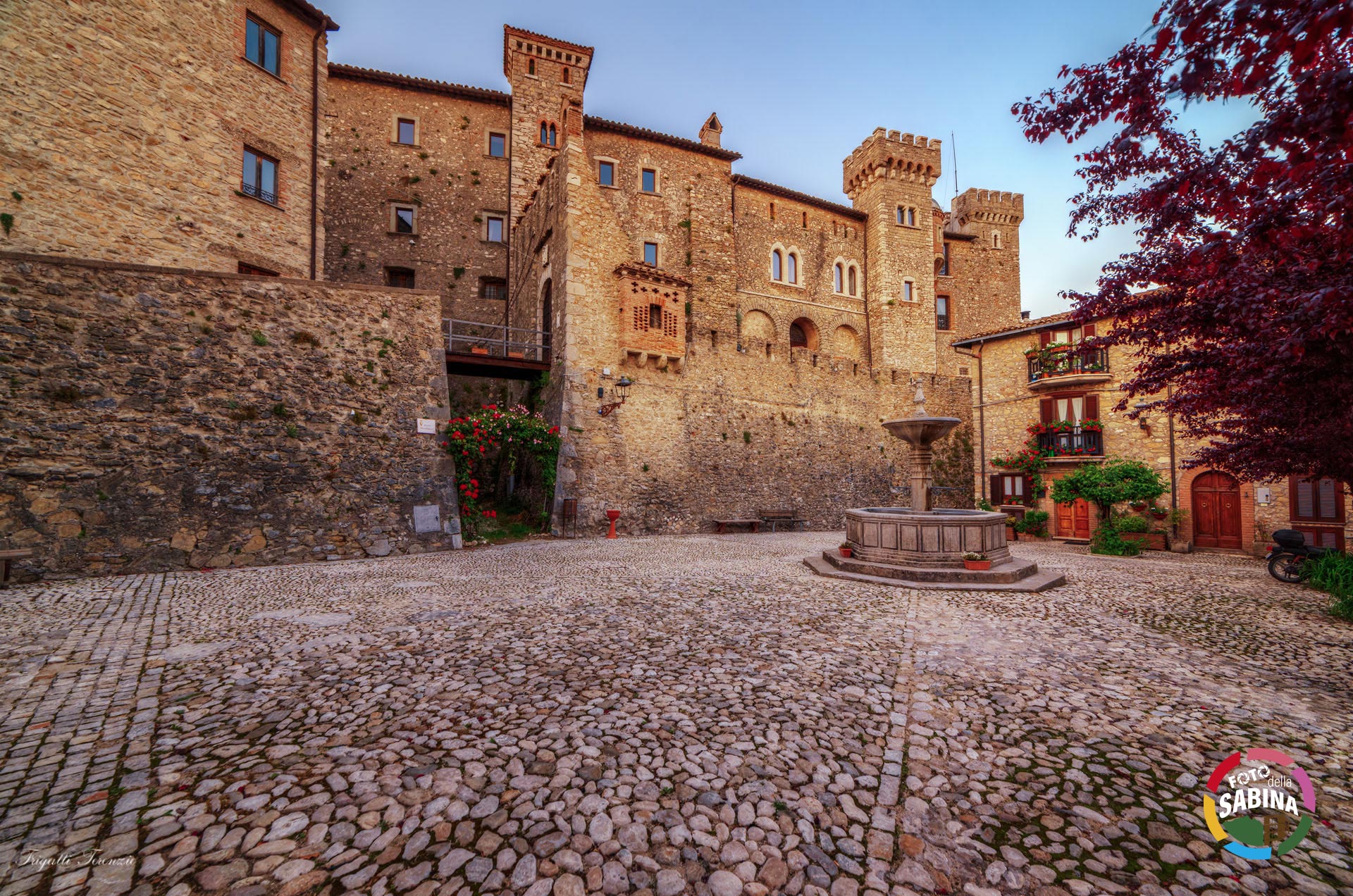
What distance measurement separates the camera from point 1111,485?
17.3 meters

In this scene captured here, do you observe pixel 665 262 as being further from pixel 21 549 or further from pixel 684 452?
pixel 21 549

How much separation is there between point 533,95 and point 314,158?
11.4m

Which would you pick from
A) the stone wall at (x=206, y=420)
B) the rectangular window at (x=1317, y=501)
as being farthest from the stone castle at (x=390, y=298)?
the rectangular window at (x=1317, y=501)

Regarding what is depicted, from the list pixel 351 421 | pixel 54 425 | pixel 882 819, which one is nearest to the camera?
pixel 882 819

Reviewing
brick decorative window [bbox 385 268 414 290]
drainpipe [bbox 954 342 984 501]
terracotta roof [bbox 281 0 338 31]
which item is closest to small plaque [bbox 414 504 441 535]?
brick decorative window [bbox 385 268 414 290]

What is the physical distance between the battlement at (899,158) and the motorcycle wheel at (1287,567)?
2369cm

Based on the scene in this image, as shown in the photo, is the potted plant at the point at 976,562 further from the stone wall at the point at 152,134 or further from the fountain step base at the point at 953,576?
the stone wall at the point at 152,134

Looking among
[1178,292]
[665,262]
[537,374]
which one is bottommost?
[1178,292]

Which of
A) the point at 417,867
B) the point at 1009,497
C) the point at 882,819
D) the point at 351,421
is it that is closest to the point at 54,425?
the point at 351,421

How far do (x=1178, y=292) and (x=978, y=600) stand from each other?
176 inches

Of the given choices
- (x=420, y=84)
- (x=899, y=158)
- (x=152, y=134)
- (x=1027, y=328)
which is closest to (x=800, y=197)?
(x=899, y=158)

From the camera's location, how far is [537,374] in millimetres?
18938

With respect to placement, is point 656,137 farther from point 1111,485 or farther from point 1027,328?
point 1111,485

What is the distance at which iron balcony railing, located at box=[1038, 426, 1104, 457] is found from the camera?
18891 millimetres
